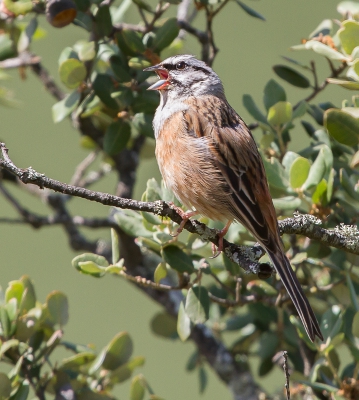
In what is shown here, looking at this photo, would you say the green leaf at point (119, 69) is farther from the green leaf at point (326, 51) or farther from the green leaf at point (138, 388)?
the green leaf at point (138, 388)

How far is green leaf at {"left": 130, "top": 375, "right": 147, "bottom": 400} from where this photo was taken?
7.81 ft

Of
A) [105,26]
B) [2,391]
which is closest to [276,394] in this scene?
[2,391]

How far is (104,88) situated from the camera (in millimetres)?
2729

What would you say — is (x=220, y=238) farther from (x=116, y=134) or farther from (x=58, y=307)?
(x=116, y=134)

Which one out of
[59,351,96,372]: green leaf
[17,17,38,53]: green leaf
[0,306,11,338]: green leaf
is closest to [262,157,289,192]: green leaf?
[59,351,96,372]: green leaf

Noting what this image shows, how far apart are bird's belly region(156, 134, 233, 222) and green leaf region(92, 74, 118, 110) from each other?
433 mm

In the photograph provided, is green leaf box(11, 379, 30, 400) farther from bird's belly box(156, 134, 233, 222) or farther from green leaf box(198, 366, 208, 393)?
green leaf box(198, 366, 208, 393)

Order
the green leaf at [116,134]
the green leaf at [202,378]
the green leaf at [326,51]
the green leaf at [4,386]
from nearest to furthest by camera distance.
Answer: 1. the green leaf at [4,386]
2. the green leaf at [326,51]
3. the green leaf at [116,134]
4. the green leaf at [202,378]

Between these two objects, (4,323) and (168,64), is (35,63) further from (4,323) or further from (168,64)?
(4,323)

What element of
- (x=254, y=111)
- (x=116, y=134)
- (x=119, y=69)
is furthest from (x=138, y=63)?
(x=254, y=111)

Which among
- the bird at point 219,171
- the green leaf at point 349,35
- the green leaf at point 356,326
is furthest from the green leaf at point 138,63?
the green leaf at point 356,326

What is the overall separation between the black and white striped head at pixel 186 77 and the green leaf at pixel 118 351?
1.13 metres

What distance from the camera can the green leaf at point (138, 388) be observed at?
2.38 metres

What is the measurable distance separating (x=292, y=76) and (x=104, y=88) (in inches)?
33.9
